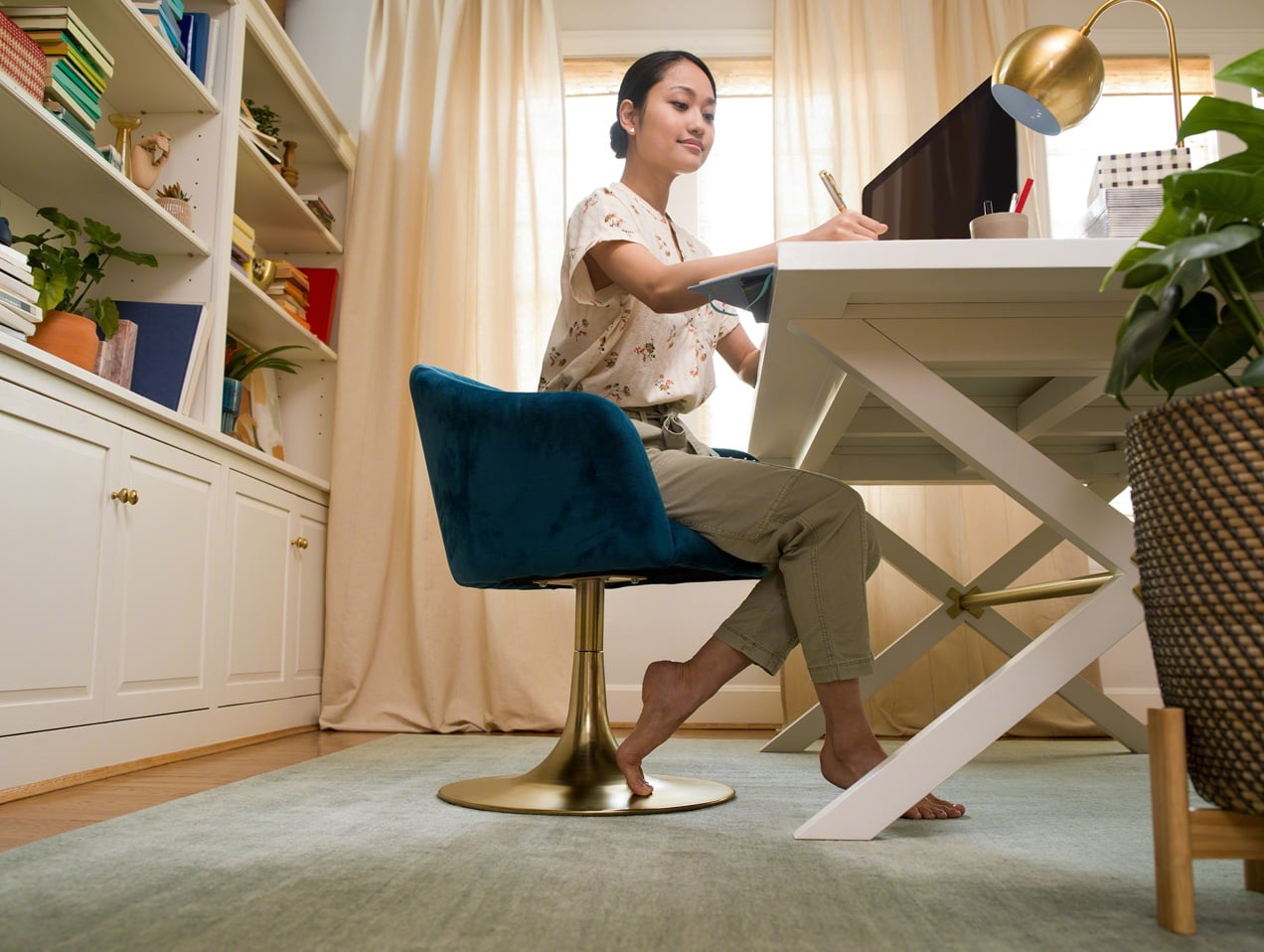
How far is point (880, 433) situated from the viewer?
1.81 m

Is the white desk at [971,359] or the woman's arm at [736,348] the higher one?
the woman's arm at [736,348]

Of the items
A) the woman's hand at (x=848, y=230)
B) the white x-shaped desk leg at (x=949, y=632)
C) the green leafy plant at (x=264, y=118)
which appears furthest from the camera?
the green leafy plant at (x=264, y=118)

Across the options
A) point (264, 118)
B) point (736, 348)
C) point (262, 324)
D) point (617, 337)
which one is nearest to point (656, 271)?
point (617, 337)

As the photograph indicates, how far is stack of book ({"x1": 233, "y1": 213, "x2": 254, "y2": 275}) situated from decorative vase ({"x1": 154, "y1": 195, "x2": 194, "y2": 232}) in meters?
0.20

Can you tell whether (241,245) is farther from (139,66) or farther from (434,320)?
(434,320)

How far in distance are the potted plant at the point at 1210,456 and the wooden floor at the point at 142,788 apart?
4.11ft

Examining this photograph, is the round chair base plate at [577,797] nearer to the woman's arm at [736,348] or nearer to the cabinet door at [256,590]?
the woman's arm at [736,348]

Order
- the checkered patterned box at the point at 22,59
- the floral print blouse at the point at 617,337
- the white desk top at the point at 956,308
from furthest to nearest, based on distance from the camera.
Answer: the checkered patterned box at the point at 22,59 < the floral print blouse at the point at 617,337 < the white desk top at the point at 956,308

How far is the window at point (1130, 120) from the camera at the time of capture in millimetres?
3338

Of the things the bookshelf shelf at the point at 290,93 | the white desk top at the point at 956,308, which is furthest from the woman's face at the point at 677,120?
the bookshelf shelf at the point at 290,93

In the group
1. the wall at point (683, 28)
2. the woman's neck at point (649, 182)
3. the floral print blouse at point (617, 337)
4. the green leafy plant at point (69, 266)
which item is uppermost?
the wall at point (683, 28)

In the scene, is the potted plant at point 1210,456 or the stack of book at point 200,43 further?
the stack of book at point 200,43

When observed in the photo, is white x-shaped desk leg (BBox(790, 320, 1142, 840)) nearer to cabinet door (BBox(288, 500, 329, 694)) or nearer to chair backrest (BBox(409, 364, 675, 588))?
chair backrest (BBox(409, 364, 675, 588))

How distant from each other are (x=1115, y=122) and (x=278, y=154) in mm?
2602
